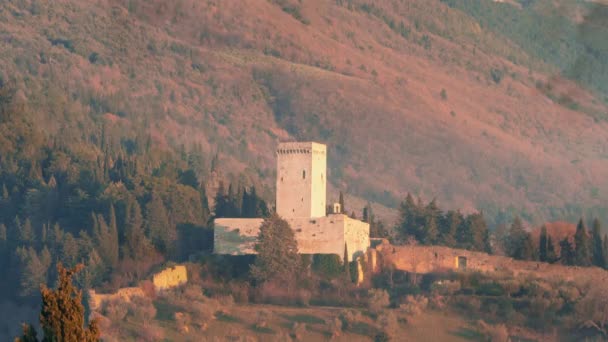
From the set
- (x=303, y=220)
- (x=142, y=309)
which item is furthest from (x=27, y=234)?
(x=303, y=220)

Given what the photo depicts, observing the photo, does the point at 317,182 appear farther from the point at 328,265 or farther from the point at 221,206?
the point at 221,206

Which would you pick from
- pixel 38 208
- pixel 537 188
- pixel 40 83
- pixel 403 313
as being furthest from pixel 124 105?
pixel 403 313

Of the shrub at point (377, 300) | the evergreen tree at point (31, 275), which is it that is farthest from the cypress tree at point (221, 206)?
the shrub at point (377, 300)

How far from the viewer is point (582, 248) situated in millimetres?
101562

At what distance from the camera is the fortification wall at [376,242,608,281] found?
9962 cm

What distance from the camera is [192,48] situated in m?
191

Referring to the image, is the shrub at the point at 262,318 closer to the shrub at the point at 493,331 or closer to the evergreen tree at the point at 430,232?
the shrub at the point at 493,331

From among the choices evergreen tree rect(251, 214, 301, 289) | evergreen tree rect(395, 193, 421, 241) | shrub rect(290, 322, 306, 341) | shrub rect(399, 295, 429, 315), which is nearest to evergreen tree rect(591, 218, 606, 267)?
evergreen tree rect(395, 193, 421, 241)

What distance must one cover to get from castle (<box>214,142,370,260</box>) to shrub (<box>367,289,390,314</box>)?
2.39 metres

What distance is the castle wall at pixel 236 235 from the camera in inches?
3848

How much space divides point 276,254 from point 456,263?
387 inches

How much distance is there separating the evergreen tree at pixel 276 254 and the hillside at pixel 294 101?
62.7m

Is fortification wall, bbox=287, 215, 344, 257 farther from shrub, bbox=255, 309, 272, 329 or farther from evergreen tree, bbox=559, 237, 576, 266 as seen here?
evergreen tree, bbox=559, 237, 576, 266

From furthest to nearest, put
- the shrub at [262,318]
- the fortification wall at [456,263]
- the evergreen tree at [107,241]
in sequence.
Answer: the evergreen tree at [107,241] < the fortification wall at [456,263] < the shrub at [262,318]
